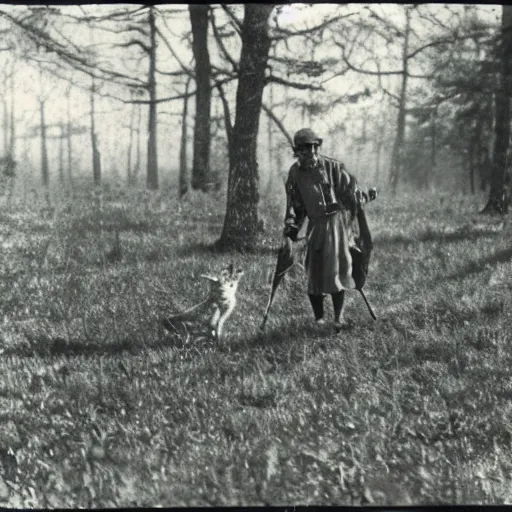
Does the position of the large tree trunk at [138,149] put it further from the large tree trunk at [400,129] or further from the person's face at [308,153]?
the large tree trunk at [400,129]

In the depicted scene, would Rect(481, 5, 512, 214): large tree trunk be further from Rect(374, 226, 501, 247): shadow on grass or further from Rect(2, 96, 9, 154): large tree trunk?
Rect(2, 96, 9, 154): large tree trunk

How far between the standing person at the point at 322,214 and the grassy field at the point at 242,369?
0.17m

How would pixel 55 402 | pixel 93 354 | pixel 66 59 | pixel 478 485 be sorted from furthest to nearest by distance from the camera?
1. pixel 66 59
2. pixel 93 354
3. pixel 55 402
4. pixel 478 485

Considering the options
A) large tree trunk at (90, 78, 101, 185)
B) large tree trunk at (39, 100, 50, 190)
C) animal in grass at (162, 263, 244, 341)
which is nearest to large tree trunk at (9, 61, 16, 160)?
large tree trunk at (39, 100, 50, 190)

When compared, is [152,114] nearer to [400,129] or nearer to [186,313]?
[186,313]

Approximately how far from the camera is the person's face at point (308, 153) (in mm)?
4402

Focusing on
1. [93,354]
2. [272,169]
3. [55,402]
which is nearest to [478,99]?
[272,169]

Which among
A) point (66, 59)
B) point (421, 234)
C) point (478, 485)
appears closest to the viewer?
point (478, 485)

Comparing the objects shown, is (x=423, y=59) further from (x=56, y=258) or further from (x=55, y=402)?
(x=55, y=402)

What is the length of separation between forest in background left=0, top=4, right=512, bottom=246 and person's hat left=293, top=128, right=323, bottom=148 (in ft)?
0.42

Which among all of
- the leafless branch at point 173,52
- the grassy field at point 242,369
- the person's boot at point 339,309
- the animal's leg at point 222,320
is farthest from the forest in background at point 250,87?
the person's boot at point 339,309

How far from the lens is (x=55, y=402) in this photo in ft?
13.6

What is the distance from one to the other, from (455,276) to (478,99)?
5.13 ft

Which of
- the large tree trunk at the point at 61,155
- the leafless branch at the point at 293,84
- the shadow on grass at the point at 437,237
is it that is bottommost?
the shadow on grass at the point at 437,237
